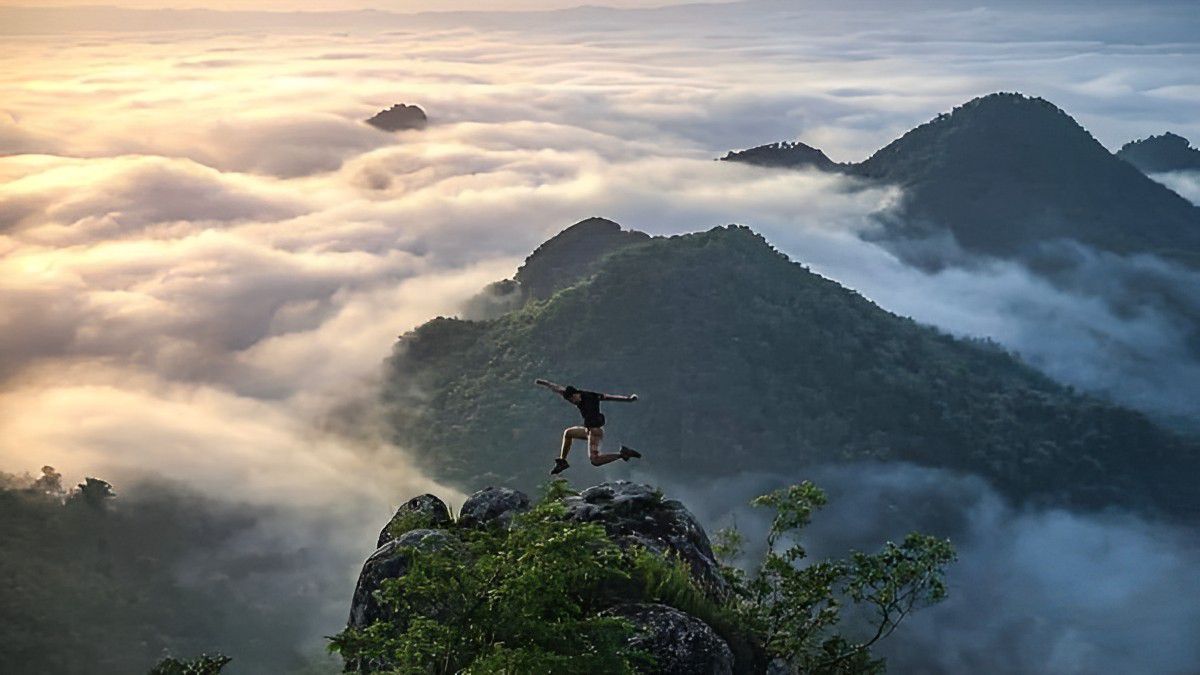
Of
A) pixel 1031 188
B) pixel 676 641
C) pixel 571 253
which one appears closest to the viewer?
pixel 676 641

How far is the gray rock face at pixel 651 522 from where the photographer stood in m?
19.7

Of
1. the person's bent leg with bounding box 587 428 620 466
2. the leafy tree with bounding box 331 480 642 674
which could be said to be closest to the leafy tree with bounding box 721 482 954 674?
the person's bent leg with bounding box 587 428 620 466

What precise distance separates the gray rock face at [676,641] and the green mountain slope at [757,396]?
67.8 m

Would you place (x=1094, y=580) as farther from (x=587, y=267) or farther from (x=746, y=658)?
(x=746, y=658)

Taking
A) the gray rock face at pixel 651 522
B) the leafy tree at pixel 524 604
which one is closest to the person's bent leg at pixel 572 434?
the gray rock face at pixel 651 522

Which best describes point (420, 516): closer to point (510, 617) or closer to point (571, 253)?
point (510, 617)

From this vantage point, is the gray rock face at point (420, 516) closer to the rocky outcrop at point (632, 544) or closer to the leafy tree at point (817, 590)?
the rocky outcrop at point (632, 544)

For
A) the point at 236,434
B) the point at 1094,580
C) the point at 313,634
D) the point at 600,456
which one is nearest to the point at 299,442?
the point at 236,434

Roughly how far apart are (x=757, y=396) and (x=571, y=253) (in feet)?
132

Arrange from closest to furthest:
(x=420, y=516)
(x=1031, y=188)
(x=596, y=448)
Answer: (x=596, y=448)
(x=420, y=516)
(x=1031, y=188)

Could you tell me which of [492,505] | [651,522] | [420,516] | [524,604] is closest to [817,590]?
[651,522]

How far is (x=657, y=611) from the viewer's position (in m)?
14.9

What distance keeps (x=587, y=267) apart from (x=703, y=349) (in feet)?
103

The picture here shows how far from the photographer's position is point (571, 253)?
121 metres
